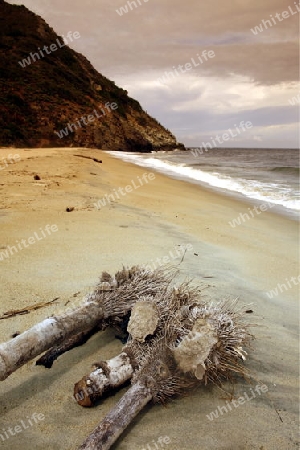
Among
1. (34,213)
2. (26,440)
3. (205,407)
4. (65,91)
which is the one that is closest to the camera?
(26,440)

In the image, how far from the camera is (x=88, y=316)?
89.9 inches

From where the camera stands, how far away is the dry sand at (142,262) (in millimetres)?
1915

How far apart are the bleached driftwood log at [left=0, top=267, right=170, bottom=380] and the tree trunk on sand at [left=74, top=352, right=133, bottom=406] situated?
0.97 feet

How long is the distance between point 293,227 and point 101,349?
6.43 m

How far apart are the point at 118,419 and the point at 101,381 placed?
26cm

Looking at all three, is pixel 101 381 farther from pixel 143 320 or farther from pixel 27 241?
pixel 27 241

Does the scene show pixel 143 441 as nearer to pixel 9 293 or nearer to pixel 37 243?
pixel 9 293

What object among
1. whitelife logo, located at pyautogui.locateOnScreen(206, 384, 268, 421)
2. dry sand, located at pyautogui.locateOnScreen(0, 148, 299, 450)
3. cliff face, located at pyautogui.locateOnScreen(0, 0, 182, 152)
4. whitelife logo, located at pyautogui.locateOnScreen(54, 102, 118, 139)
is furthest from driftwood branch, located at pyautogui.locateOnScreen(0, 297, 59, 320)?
whitelife logo, located at pyautogui.locateOnScreen(54, 102, 118, 139)

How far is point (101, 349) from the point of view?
2.49 meters

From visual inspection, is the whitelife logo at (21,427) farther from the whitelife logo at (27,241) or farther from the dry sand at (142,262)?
the whitelife logo at (27,241)

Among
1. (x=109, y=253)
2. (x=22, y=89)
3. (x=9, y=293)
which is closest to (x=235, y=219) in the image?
(x=109, y=253)

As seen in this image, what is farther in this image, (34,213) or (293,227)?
(293,227)

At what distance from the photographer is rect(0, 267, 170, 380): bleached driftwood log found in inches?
72.5

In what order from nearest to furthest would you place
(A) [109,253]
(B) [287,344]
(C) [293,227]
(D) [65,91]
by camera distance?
1. (B) [287,344]
2. (A) [109,253]
3. (C) [293,227]
4. (D) [65,91]
